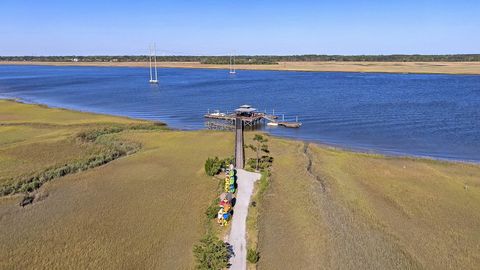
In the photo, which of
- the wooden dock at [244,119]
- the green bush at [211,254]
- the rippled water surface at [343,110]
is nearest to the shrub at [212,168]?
the green bush at [211,254]

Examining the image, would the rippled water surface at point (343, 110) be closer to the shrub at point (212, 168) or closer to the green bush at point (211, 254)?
the shrub at point (212, 168)

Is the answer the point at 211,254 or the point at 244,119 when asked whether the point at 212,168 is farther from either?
the point at 244,119

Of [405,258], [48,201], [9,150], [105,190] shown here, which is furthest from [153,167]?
[405,258]

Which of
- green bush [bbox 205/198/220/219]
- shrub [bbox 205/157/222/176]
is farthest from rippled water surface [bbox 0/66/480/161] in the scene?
green bush [bbox 205/198/220/219]

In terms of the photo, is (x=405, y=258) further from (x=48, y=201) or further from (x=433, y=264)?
(x=48, y=201)

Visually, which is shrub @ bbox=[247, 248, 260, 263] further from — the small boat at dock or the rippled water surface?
the small boat at dock
